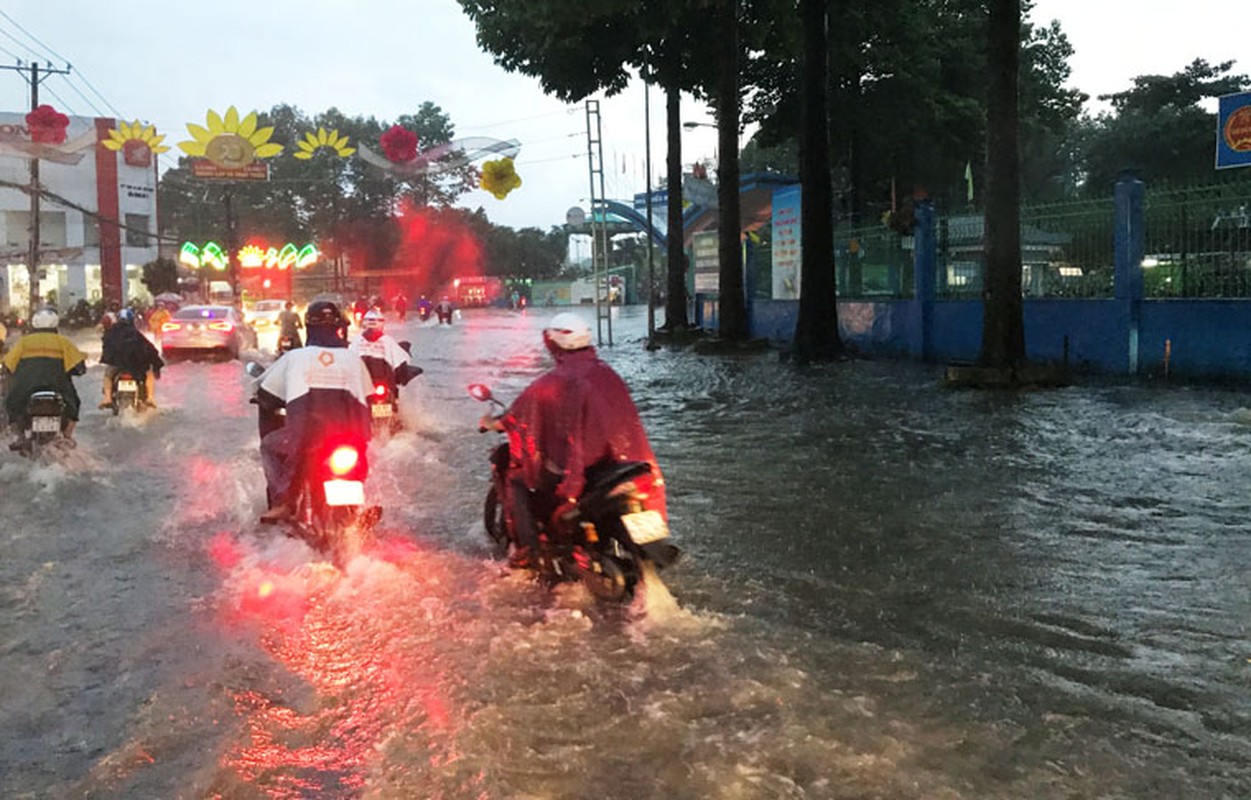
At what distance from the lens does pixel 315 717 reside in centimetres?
426

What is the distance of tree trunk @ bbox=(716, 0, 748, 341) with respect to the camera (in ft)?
86.0

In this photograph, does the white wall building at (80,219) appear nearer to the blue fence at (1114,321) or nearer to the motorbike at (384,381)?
the blue fence at (1114,321)

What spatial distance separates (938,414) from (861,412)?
0.99m

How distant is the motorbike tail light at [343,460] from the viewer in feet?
21.2

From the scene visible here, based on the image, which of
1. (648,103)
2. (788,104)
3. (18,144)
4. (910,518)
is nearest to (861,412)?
(910,518)

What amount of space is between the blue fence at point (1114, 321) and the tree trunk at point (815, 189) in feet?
5.51

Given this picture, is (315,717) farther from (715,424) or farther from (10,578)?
(715,424)

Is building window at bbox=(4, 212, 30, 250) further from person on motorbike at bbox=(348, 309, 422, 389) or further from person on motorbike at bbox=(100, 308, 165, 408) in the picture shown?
person on motorbike at bbox=(348, 309, 422, 389)

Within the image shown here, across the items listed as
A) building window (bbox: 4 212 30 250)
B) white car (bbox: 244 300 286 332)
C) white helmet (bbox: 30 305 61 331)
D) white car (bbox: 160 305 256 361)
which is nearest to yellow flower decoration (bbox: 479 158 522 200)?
white car (bbox: 160 305 256 361)

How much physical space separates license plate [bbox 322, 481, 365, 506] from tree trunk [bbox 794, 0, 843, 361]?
16.0 metres

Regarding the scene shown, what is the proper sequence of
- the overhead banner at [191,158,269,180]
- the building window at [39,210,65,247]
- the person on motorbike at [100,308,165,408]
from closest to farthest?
the person on motorbike at [100,308,165,408] < the overhead banner at [191,158,269,180] < the building window at [39,210,65,247]

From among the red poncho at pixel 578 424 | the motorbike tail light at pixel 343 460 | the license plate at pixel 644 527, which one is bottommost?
the license plate at pixel 644 527

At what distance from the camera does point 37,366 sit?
33.1 feet

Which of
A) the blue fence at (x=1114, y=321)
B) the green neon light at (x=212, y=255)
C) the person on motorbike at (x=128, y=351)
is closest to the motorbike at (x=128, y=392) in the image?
the person on motorbike at (x=128, y=351)
